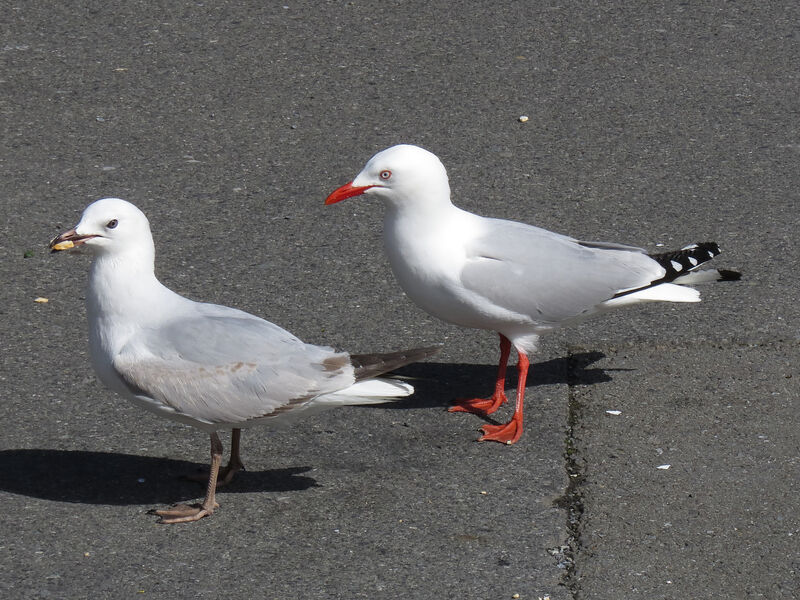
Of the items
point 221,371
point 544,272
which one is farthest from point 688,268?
point 221,371

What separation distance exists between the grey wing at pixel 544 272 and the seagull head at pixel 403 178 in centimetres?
28

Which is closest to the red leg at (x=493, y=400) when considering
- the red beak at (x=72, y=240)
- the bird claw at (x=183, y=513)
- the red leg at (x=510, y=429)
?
the red leg at (x=510, y=429)

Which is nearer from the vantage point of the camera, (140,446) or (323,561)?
(323,561)

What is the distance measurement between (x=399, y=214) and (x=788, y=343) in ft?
5.96

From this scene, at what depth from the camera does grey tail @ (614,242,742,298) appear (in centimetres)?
520

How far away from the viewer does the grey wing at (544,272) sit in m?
4.88

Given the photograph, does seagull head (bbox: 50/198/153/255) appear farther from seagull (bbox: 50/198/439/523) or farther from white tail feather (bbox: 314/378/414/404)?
white tail feather (bbox: 314/378/414/404)

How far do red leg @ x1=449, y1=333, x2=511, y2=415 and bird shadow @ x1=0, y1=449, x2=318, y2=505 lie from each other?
0.80 metres

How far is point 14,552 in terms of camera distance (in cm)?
406

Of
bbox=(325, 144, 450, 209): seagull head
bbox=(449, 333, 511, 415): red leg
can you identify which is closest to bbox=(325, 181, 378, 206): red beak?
bbox=(325, 144, 450, 209): seagull head

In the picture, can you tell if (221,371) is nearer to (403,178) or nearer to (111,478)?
(111,478)

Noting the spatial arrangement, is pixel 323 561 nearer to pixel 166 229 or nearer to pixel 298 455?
pixel 298 455

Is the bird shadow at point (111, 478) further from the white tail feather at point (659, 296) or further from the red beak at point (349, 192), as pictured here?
the white tail feather at point (659, 296)

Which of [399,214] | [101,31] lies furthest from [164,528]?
[101,31]
